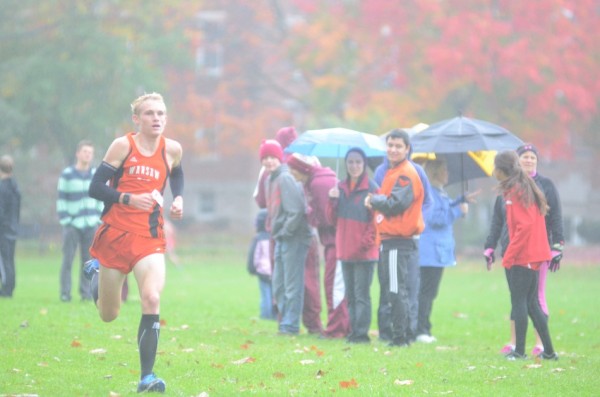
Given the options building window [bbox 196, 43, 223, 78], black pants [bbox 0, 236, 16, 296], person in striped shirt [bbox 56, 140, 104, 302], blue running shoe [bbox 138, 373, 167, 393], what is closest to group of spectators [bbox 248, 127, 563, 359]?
person in striped shirt [bbox 56, 140, 104, 302]

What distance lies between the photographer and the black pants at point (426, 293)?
13.0 metres

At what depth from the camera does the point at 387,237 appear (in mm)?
11617

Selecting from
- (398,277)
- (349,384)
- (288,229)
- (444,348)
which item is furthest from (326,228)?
(349,384)

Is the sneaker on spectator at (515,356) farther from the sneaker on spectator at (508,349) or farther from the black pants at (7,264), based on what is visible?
the black pants at (7,264)

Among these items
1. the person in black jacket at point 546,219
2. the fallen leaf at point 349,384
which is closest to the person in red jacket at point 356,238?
the person in black jacket at point 546,219

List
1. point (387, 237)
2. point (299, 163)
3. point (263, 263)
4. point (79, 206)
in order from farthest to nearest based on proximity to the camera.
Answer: point (79, 206), point (263, 263), point (299, 163), point (387, 237)

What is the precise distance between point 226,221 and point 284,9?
10.4m

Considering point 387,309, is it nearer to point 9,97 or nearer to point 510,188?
point 510,188

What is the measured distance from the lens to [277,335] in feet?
42.1

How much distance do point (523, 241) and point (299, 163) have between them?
330cm

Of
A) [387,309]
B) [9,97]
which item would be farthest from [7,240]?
[9,97]

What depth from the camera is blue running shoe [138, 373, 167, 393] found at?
8102 millimetres

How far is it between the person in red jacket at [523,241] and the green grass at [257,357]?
1.39 feet

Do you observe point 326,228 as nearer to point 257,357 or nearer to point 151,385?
point 257,357
